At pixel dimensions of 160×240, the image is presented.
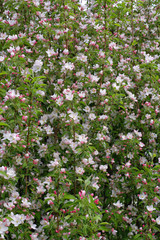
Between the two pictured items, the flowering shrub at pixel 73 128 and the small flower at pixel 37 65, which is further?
the small flower at pixel 37 65

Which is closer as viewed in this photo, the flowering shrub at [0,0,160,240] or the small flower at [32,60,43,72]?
the flowering shrub at [0,0,160,240]

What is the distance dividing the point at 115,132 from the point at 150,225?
4.80ft

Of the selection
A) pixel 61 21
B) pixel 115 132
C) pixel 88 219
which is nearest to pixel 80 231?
pixel 88 219

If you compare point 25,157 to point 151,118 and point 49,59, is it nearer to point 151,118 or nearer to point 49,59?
point 49,59

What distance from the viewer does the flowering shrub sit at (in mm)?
3254

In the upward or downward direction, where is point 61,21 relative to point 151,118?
upward

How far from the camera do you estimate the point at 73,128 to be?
3619mm

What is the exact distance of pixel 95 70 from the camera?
15.0ft

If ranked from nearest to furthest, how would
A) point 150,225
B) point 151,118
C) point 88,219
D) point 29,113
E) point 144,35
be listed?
point 88,219, point 29,113, point 150,225, point 151,118, point 144,35

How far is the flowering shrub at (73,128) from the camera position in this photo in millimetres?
3254

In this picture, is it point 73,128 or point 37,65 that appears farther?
point 37,65

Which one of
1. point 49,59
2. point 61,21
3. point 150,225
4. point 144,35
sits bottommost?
point 150,225

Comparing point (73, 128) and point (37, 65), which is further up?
point (37, 65)

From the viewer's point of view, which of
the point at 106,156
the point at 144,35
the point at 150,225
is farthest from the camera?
the point at 144,35
